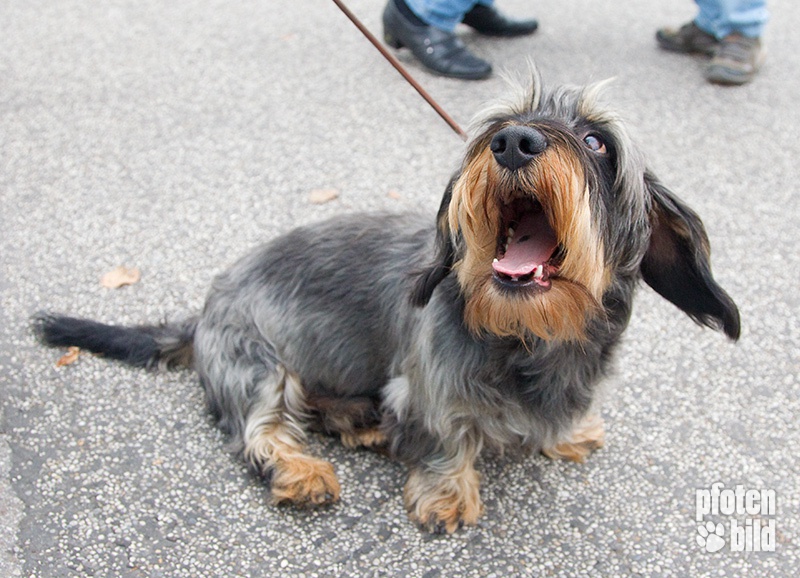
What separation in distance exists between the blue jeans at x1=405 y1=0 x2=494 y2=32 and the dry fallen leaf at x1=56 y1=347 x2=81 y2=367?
334 cm

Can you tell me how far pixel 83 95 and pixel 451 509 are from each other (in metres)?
4.05

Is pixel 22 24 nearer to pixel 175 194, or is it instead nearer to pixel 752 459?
pixel 175 194

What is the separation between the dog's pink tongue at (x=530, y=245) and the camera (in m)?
2.31

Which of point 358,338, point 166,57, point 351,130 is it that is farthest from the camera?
point 166,57

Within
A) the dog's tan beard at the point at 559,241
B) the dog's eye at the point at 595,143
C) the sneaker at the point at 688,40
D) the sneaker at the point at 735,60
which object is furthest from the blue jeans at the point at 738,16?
the dog's tan beard at the point at 559,241

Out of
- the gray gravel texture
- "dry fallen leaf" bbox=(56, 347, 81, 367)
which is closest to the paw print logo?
the gray gravel texture

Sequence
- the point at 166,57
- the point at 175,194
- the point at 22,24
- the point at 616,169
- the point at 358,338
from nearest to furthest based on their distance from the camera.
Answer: the point at 616,169
the point at 358,338
the point at 175,194
the point at 166,57
the point at 22,24

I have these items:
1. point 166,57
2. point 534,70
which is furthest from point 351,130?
point 534,70

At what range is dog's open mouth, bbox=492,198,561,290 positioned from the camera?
2271mm

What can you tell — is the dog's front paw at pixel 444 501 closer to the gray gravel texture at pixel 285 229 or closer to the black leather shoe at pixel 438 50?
the gray gravel texture at pixel 285 229

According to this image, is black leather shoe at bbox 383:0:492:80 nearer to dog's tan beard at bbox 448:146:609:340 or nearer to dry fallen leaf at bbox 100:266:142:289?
dry fallen leaf at bbox 100:266:142:289

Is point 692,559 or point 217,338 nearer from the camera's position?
point 692,559

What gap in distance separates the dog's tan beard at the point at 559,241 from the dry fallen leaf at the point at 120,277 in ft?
6.64

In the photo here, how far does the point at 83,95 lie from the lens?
5.48 metres
